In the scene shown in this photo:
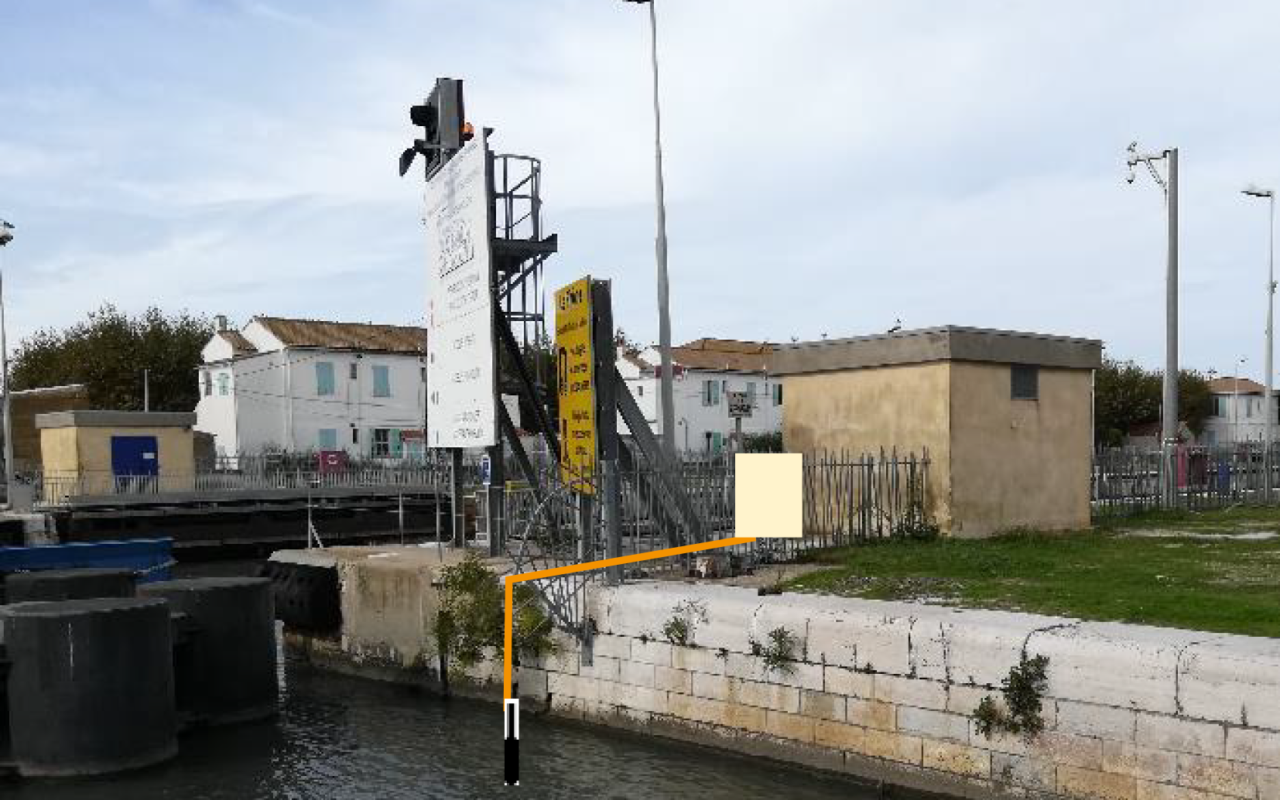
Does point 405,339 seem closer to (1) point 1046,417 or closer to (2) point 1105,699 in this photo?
(1) point 1046,417

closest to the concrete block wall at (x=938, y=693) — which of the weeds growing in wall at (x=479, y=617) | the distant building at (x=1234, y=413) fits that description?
the weeds growing in wall at (x=479, y=617)

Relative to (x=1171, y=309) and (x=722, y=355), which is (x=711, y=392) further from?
(x=1171, y=309)

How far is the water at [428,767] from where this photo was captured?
1049cm

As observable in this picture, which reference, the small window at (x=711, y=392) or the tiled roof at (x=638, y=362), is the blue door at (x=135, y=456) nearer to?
the tiled roof at (x=638, y=362)

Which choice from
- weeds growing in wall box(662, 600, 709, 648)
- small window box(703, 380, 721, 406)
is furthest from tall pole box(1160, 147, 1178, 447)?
small window box(703, 380, 721, 406)

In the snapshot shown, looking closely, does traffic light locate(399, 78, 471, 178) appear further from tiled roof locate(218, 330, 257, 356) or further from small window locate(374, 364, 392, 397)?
tiled roof locate(218, 330, 257, 356)

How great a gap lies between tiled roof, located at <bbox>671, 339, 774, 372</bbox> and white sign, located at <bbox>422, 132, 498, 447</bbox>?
4429 cm

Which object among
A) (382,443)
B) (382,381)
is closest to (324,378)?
(382,381)

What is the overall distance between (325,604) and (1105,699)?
462 inches

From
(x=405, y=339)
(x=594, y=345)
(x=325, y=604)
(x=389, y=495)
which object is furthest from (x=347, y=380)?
(x=594, y=345)

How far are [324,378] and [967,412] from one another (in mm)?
46285

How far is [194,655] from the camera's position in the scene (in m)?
13.5

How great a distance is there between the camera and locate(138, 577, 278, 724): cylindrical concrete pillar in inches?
528

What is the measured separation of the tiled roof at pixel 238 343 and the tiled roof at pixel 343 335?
1443 millimetres
